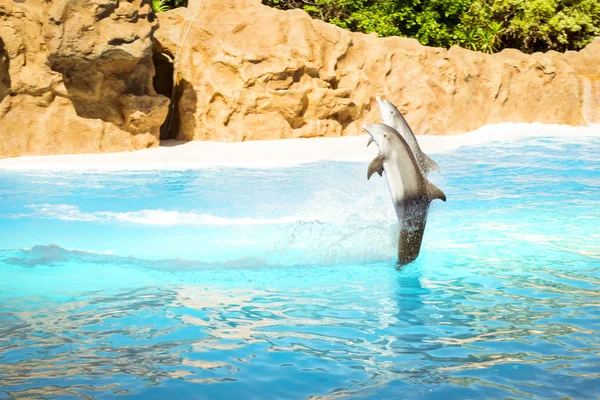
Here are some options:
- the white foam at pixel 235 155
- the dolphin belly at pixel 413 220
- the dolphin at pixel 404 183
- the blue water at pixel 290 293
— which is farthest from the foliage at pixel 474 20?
the dolphin belly at pixel 413 220

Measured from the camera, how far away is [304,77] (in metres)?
15.4

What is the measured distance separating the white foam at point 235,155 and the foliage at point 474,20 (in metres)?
4.75

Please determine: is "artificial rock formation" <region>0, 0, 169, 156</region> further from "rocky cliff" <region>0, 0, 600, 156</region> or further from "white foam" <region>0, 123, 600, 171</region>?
"white foam" <region>0, 123, 600, 171</region>

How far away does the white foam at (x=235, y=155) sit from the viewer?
12469mm

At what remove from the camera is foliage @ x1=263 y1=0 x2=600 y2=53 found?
1992 cm

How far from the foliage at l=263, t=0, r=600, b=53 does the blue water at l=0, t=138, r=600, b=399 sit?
32.5ft

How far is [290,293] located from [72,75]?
28.7 ft

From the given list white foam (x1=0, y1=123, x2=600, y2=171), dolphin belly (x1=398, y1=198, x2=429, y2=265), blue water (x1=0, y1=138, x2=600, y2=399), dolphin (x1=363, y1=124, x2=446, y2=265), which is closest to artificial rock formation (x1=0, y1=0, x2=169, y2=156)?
white foam (x1=0, y1=123, x2=600, y2=171)

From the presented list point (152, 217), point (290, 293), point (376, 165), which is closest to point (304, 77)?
point (152, 217)

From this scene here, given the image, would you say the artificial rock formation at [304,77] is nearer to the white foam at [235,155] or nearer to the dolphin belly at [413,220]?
the white foam at [235,155]

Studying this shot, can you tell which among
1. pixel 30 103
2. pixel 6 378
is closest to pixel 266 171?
pixel 30 103

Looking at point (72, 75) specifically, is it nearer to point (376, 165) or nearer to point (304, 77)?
point (304, 77)

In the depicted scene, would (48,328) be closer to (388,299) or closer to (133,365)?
(133,365)

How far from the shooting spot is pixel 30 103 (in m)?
13.2
